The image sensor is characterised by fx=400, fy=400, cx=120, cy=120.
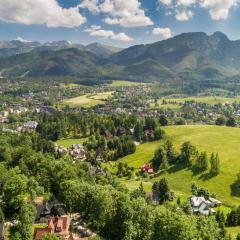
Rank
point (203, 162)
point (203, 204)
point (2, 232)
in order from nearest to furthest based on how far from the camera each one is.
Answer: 1. point (2, 232)
2. point (203, 204)
3. point (203, 162)

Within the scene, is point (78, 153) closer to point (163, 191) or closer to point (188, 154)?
point (188, 154)

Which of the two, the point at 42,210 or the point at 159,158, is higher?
the point at 42,210

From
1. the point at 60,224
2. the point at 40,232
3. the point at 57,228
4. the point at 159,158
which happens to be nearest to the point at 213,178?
the point at 159,158

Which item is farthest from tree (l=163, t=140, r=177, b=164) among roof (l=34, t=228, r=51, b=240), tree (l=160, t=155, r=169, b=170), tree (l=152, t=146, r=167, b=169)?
roof (l=34, t=228, r=51, b=240)

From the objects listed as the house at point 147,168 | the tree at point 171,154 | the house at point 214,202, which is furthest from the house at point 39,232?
the tree at point 171,154

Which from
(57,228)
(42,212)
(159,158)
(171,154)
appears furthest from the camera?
(171,154)

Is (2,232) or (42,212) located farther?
(42,212)

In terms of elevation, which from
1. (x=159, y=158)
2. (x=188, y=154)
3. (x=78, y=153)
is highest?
(x=188, y=154)

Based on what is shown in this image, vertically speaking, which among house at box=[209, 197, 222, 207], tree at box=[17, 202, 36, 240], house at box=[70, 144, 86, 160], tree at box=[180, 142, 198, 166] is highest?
tree at box=[17, 202, 36, 240]

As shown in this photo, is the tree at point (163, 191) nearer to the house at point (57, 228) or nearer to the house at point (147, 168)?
the house at point (147, 168)

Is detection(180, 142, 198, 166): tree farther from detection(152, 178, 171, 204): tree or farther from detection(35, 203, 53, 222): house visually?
detection(35, 203, 53, 222): house
